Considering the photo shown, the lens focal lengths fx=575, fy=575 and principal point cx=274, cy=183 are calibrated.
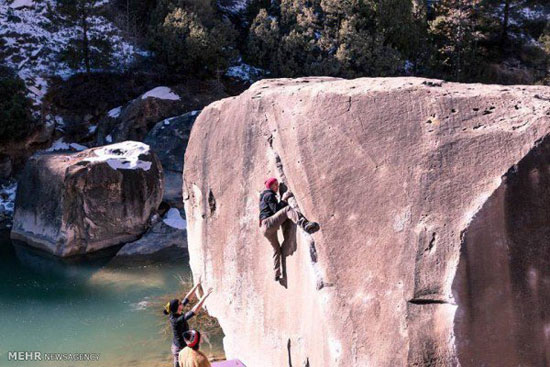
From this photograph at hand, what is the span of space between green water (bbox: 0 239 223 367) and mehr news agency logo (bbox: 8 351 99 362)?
0.09 meters

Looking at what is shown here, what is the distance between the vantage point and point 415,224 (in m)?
4.40

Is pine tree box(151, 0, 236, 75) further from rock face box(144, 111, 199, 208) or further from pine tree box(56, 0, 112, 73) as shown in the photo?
rock face box(144, 111, 199, 208)

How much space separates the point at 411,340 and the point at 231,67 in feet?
62.3

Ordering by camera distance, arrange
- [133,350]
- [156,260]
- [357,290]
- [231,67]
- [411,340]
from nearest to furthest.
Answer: [411,340] → [357,290] → [133,350] → [156,260] → [231,67]

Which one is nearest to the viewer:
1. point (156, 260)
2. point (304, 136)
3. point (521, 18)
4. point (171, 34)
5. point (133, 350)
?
point (304, 136)

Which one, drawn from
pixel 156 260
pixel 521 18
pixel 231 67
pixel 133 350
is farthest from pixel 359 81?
pixel 521 18

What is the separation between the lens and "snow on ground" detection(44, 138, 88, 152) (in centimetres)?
1778

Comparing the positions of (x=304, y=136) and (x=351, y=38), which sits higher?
(x=351, y=38)

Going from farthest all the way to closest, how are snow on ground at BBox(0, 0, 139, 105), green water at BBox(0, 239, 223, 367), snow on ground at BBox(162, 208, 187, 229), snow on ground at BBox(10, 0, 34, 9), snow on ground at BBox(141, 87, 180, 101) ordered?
1. snow on ground at BBox(10, 0, 34, 9)
2. snow on ground at BBox(0, 0, 139, 105)
3. snow on ground at BBox(141, 87, 180, 101)
4. snow on ground at BBox(162, 208, 187, 229)
5. green water at BBox(0, 239, 223, 367)

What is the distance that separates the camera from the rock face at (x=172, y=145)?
1508 centimetres

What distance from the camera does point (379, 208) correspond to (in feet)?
15.3

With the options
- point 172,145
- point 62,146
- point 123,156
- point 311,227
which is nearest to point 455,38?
point 172,145

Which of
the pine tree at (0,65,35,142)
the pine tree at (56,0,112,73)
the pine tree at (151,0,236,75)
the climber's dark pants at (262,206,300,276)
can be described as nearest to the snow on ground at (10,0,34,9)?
the pine tree at (56,0,112,73)

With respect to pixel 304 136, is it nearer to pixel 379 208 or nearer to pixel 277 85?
pixel 379 208
